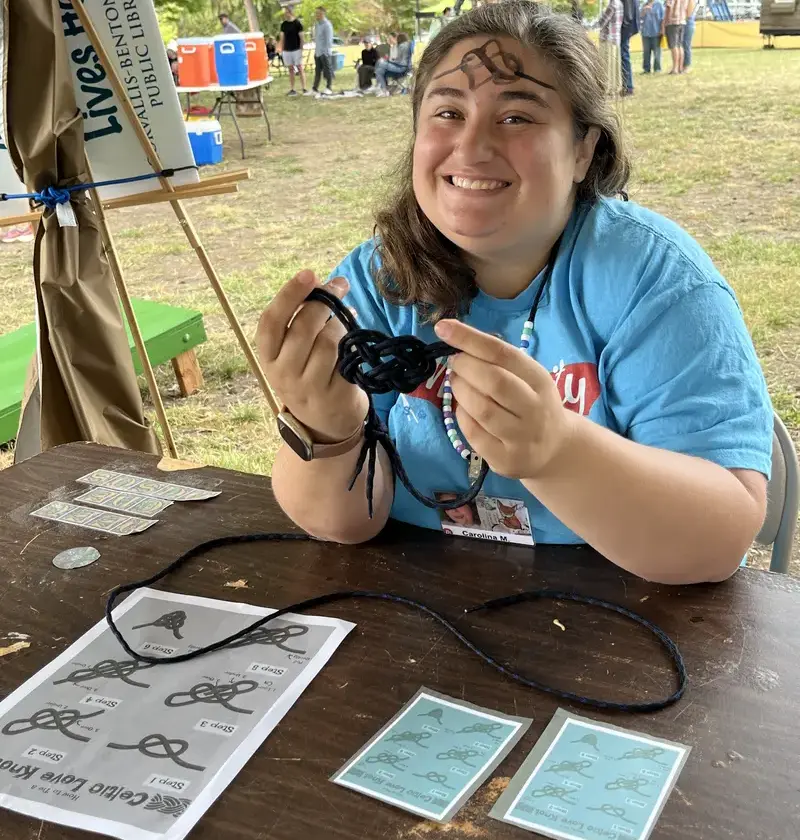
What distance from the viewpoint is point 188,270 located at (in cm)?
570

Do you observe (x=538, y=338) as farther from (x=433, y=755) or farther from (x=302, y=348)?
(x=433, y=755)

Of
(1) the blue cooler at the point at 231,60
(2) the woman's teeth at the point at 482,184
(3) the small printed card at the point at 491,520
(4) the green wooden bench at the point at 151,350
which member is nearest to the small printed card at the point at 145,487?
(3) the small printed card at the point at 491,520

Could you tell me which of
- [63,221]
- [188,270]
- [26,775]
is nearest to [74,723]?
[26,775]

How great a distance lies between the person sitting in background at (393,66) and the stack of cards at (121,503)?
943 centimetres

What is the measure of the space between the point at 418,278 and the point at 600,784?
0.70 m

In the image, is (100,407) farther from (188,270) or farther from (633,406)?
(188,270)

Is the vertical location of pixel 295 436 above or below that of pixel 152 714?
above

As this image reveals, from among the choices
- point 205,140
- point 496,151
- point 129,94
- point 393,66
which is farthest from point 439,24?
point 393,66

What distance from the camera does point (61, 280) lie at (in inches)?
87.0

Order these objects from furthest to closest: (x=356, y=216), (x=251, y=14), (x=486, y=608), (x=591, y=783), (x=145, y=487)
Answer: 1. (x=251, y=14)
2. (x=356, y=216)
3. (x=145, y=487)
4. (x=486, y=608)
5. (x=591, y=783)

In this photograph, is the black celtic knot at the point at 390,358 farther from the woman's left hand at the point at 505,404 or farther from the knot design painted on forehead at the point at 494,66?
the knot design painted on forehead at the point at 494,66

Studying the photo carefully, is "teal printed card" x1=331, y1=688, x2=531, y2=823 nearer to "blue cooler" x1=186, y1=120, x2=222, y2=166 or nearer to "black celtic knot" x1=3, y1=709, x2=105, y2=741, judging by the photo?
"black celtic knot" x1=3, y1=709, x2=105, y2=741

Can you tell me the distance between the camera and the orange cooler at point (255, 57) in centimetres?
899

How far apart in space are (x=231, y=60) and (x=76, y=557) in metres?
8.64
